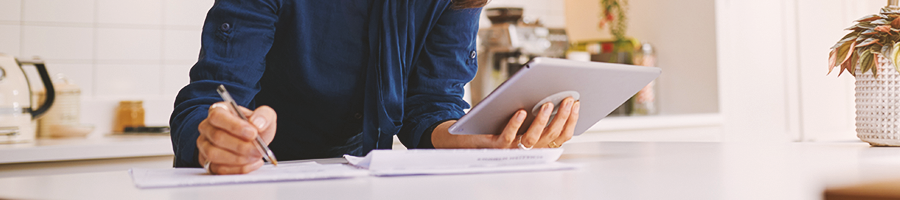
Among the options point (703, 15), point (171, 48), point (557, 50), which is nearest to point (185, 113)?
point (171, 48)

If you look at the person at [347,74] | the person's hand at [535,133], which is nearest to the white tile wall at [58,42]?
the person at [347,74]

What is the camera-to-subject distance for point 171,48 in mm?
1889

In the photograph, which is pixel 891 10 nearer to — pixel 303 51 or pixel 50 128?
pixel 303 51

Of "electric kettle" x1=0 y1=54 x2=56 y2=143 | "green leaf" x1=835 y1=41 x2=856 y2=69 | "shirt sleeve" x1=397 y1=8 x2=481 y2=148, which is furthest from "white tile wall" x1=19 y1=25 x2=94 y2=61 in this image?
"green leaf" x1=835 y1=41 x2=856 y2=69

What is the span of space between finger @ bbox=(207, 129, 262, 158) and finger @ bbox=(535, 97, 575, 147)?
34 cm

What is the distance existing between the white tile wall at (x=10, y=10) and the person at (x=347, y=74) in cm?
117

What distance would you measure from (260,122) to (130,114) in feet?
4.62

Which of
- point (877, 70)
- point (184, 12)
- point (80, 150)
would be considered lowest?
point (80, 150)

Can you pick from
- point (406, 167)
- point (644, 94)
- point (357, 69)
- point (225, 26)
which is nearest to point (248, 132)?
point (406, 167)

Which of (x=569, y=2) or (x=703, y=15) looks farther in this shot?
(x=569, y=2)

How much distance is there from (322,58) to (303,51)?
4 centimetres

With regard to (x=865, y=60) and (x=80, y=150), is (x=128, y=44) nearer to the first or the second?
(x=80, y=150)

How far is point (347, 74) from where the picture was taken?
0.93 metres

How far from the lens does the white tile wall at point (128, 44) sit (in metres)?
1.81
